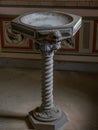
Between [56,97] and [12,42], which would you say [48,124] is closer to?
[56,97]

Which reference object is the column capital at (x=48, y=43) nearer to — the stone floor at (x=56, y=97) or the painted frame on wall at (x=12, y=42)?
the stone floor at (x=56, y=97)

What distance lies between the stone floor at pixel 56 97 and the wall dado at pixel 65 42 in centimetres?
20

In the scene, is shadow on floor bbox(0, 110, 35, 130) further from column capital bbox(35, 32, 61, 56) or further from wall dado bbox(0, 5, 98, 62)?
wall dado bbox(0, 5, 98, 62)

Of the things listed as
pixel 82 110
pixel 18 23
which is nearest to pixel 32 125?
pixel 82 110

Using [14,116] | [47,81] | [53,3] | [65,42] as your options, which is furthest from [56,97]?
[53,3]

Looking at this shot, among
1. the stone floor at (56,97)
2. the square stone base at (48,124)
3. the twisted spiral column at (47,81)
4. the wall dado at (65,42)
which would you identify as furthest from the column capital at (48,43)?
the wall dado at (65,42)

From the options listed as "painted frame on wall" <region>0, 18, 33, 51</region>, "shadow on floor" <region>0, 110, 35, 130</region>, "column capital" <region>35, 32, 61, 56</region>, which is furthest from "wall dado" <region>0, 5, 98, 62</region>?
A: "column capital" <region>35, 32, 61, 56</region>

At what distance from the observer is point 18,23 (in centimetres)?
238

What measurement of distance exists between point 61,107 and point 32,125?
16.2 inches

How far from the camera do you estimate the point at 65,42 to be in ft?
12.0

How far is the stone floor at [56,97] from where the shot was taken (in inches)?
109

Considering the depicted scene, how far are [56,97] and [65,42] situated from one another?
2.55ft

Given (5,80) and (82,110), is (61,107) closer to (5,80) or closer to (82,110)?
(82,110)

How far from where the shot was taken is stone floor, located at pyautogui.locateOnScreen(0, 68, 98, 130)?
9.06 ft
